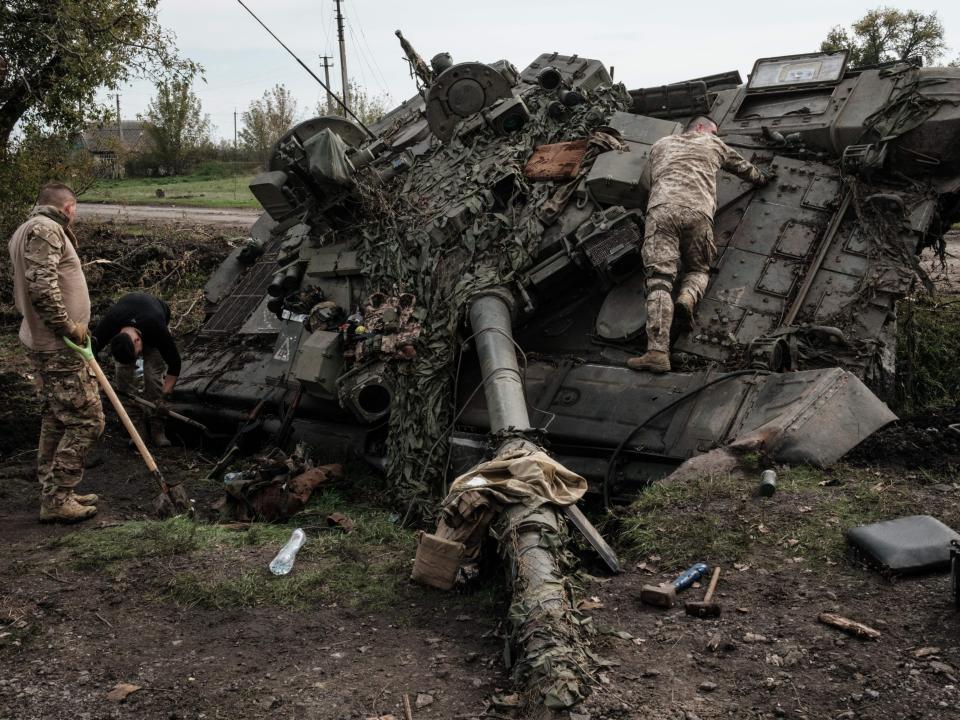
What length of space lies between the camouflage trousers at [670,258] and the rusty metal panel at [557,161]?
1.31m

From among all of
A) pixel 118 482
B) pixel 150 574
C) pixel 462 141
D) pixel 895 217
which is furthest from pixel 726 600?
pixel 462 141

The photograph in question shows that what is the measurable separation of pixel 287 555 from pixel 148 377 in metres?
4.24

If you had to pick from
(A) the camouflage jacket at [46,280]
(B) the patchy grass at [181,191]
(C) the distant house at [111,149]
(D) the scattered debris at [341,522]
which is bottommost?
(D) the scattered debris at [341,522]

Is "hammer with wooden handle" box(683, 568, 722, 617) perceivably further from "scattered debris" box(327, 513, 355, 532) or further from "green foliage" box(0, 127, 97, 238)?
"green foliage" box(0, 127, 97, 238)

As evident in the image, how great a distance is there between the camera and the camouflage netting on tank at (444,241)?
7395 millimetres

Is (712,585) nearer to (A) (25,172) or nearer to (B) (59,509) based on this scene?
(B) (59,509)

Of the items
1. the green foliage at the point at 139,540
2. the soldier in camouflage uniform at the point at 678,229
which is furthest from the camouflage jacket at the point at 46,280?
the soldier in camouflage uniform at the point at 678,229

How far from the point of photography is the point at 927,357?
8.54m

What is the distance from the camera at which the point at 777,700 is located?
378cm

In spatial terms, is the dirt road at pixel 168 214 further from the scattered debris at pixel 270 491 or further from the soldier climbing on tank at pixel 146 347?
the scattered debris at pixel 270 491

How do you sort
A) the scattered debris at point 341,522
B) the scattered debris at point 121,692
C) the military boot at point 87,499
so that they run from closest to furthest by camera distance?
the scattered debris at point 121,692
the scattered debris at point 341,522
the military boot at point 87,499

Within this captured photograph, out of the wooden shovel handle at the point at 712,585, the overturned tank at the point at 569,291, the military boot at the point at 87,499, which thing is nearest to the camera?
the wooden shovel handle at the point at 712,585

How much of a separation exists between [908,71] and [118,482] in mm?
7488

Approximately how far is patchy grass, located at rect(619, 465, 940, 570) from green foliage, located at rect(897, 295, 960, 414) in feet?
7.26
